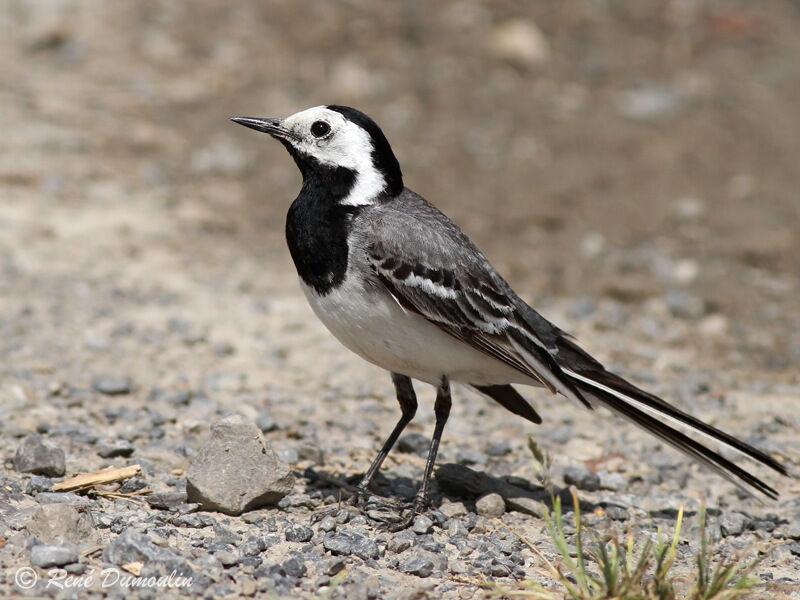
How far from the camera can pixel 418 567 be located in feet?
16.1

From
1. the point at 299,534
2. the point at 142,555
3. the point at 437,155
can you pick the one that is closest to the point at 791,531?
the point at 299,534

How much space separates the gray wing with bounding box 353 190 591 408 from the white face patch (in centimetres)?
12

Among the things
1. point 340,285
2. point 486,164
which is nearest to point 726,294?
point 486,164

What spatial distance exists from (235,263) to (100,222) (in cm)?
139

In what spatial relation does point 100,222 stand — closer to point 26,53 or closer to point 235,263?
point 235,263

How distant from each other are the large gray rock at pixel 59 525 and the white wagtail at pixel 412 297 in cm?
156

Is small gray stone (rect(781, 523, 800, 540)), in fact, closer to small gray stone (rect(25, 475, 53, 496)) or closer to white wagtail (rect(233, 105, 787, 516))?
white wagtail (rect(233, 105, 787, 516))

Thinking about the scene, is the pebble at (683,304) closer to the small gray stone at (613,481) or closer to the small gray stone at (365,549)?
the small gray stone at (613,481)

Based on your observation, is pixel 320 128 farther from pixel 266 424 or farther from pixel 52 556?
pixel 52 556

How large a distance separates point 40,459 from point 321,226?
1.88 m

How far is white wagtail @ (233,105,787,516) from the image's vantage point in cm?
546

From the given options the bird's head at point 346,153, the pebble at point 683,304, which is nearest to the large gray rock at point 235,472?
the bird's head at point 346,153

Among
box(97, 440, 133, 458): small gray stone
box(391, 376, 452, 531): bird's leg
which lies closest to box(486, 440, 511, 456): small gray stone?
box(391, 376, 452, 531): bird's leg

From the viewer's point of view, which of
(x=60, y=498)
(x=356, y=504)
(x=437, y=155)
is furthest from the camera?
(x=437, y=155)
